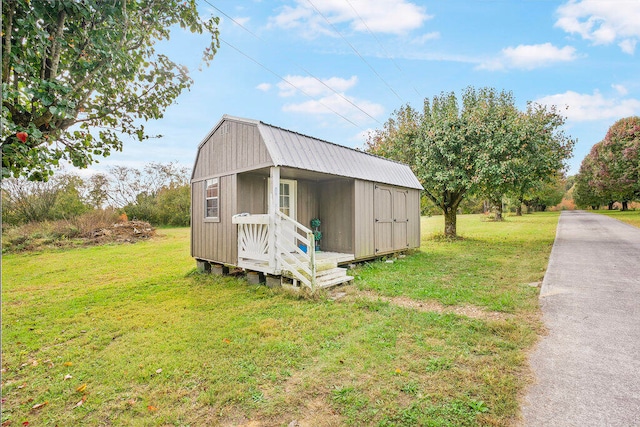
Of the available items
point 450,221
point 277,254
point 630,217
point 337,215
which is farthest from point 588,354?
point 630,217

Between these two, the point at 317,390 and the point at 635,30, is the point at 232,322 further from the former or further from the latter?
the point at 635,30

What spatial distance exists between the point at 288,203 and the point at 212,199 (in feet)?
6.68

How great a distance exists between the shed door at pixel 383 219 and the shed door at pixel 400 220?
274 mm

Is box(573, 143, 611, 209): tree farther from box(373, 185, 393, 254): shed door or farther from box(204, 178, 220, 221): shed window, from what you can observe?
box(204, 178, 220, 221): shed window

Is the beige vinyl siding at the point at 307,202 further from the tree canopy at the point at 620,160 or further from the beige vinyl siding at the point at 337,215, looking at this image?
the tree canopy at the point at 620,160

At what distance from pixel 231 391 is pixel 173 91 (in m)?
3.99

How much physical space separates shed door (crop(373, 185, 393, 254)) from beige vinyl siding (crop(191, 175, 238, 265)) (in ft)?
13.6

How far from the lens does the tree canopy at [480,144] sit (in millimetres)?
11344

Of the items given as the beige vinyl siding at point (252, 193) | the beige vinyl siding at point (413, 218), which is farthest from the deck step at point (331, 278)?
the beige vinyl siding at point (413, 218)

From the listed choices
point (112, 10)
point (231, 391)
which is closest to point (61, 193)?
point (112, 10)

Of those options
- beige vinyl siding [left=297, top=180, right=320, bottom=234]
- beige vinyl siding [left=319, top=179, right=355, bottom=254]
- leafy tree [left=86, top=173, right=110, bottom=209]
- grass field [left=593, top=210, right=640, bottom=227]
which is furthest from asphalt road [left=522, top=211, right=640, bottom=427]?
leafy tree [left=86, top=173, right=110, bottom=209]

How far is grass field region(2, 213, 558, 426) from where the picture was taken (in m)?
2.62

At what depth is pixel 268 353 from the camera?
3.55 metres

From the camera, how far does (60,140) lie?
10.6 feet
